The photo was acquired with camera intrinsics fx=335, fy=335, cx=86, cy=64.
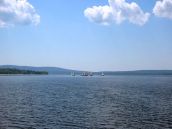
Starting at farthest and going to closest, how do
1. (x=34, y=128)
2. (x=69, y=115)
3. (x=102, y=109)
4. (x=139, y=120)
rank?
(x=102, y=109) → (x=69, y=115) → (x=139, y=120) → (x=34, y=128)

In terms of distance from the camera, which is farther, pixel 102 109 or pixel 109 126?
pixel 102 109

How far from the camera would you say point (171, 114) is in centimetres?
5344

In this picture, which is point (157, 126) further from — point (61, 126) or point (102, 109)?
point (102, 109)

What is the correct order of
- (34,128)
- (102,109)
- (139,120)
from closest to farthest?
(34,128) < (139,120) < (102,109)

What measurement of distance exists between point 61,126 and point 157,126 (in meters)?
12.7

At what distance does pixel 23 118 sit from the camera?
1935 inches

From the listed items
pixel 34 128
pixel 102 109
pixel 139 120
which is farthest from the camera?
pixel 102 109

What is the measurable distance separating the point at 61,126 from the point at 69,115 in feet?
27.9

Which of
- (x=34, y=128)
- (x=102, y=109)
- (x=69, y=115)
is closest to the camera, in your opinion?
(x=34, y=128)

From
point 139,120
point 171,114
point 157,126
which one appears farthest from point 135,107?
point 157,126

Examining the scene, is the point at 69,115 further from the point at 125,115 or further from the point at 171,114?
the point at 171,114

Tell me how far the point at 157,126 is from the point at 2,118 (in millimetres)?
22219

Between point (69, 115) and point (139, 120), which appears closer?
point (139, 120)

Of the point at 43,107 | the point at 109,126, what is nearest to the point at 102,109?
the point at 43,107
